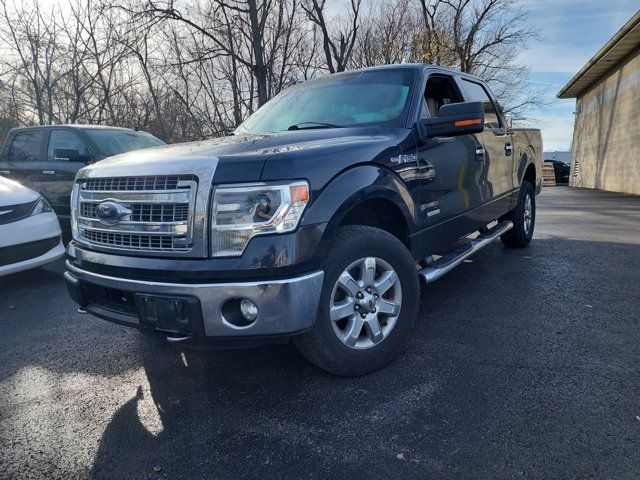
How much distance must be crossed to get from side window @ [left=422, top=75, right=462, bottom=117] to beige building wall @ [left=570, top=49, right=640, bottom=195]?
14.4 meters

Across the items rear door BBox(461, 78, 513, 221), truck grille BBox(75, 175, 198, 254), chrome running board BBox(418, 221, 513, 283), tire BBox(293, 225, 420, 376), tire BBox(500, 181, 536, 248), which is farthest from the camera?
tire BBox(500, 181, 536, 248)

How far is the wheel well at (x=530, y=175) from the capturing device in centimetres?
563

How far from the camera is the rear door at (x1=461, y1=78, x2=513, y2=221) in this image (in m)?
4.18

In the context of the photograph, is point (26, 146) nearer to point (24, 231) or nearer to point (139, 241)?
point (24, 231)

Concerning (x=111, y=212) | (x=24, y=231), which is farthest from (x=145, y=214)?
(x=24, y=231)

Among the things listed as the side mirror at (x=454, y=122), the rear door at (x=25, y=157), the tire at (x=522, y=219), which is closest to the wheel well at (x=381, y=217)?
the side mirror at (x=454, y=122)

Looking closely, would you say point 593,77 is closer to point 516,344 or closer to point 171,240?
point 516,344

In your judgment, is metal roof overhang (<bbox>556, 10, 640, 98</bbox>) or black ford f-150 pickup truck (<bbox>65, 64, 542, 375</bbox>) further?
metal roof overhang (<bbox>556, 10, 640, 98</bbox>)

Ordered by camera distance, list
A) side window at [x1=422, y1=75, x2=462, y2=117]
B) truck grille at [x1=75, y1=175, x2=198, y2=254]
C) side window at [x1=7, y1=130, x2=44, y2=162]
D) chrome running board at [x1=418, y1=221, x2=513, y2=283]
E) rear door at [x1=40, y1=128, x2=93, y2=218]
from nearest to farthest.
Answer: truck grille at [x1=75, y1=175, x2=198, y2=254] < chrome running board at [x1=418, y1=221, x2=513, y2=283] < side window at [x1=422, y1=75, x2=462, y2=117] < rear door at [x1=40, y1=128, x2=93, y2=218] < side window at [x1=7, y1=130, x2=44, y2=162]

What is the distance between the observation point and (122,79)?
18.1 metres

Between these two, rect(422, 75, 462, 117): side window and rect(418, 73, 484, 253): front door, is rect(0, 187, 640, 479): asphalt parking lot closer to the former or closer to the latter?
rect(418, 73, 484, 253): front door

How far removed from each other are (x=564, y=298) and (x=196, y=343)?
3.22 m

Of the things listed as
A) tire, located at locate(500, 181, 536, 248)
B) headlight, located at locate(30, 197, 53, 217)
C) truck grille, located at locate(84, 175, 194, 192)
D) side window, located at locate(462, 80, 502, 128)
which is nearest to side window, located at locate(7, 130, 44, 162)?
headlight, located at locate(30, 197, 53, 217)

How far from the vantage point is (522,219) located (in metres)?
5.58
